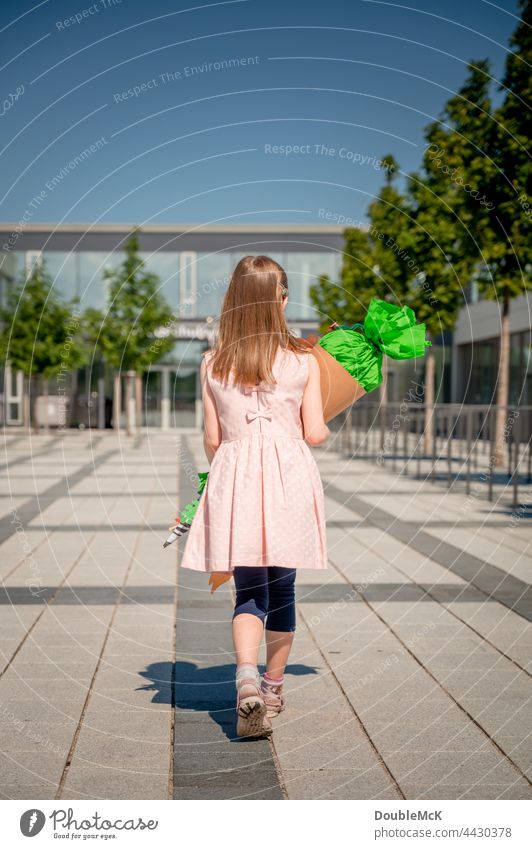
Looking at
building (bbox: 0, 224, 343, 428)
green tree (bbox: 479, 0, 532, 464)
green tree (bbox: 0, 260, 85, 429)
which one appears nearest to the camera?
green tree (bbox: 479, 0, 532, 464)

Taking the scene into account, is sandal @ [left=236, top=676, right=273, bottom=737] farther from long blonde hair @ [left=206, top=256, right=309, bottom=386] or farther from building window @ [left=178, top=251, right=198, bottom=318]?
building window @ [left=178, top=251, right=198, bottom=318]

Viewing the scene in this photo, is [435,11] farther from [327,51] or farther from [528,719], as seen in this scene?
[528,719]

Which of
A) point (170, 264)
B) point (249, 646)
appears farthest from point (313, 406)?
point (170, 264)

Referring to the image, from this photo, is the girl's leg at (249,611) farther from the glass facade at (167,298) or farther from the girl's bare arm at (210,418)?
the glass facade at (167,298)

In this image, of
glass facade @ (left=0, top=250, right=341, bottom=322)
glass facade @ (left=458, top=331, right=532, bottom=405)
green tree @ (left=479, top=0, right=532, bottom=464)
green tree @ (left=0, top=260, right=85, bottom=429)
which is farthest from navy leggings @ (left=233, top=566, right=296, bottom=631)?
glass facade @ (left=0, top=250, right=341, bottom=322)

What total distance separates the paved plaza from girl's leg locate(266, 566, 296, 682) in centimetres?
27

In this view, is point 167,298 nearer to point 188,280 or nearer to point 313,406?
point 188,280

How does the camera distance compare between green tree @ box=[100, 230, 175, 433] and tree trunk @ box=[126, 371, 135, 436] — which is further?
green tree @ box=[100, 230, 175, 433]

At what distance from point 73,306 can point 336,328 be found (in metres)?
29.8

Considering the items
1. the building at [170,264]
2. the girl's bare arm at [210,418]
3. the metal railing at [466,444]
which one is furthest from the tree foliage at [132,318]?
the girl's bare arm at [210,418]

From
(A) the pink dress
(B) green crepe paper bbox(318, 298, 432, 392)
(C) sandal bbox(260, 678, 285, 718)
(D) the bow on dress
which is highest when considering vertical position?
(B) green crepe paper bbox(318, 298, 432, 392)

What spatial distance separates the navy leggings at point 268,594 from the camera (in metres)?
4.14

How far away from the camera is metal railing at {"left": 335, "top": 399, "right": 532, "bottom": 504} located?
42.2 ft
